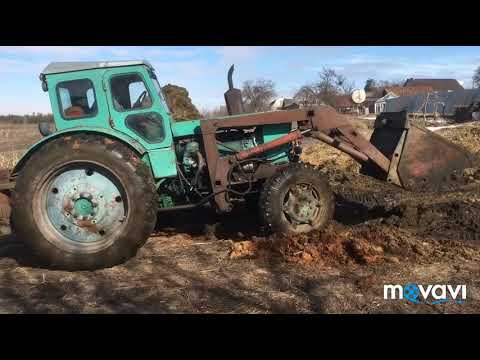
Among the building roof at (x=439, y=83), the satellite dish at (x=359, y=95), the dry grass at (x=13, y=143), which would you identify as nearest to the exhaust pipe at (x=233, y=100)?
the satellite dish at (x=359, y=95)

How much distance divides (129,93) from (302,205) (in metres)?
2.51

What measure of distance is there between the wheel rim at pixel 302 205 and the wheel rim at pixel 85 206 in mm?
1955

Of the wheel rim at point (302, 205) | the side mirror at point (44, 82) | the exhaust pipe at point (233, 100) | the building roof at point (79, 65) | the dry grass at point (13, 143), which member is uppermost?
the building roof at point (79, 65)

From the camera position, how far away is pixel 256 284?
443cm

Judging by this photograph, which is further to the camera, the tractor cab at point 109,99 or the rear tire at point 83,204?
the tractor cab at point 109,99

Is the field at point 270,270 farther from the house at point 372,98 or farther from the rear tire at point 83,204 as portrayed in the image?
the house at point 372,98

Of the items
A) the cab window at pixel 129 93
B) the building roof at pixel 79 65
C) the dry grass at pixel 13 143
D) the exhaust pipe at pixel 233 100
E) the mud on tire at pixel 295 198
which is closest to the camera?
the building roof at pixel 79 65

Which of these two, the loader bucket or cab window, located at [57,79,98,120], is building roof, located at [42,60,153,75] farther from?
the loader bucket

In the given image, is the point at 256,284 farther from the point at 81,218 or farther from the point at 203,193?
the point at 81,218

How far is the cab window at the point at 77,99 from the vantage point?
5.33m

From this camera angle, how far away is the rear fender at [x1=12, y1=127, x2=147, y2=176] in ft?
16.3

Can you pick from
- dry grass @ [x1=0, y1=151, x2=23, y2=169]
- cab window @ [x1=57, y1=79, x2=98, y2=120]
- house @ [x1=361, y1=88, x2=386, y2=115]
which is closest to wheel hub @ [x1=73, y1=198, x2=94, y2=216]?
cab window @ [x1=57, y1=79, x2=98, y2=120]

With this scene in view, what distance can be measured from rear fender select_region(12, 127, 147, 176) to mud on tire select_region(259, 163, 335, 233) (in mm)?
1592

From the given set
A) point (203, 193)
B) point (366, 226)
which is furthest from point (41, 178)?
point (366, 226)
